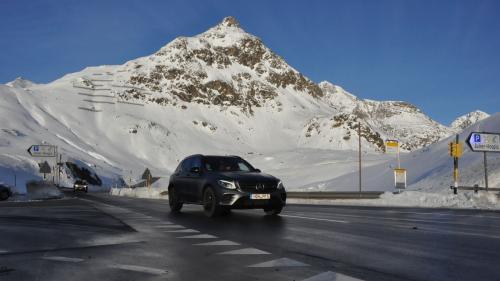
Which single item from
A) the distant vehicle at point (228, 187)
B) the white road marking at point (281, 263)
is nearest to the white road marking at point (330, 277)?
the white road marking at point (281, 263)

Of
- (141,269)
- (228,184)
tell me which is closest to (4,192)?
(228,184)

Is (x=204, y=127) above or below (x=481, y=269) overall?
above

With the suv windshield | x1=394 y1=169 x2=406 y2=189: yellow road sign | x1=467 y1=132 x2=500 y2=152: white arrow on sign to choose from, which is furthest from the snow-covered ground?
the suv windshield

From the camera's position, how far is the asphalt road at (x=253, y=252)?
5285 millimetres

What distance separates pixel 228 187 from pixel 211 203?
2.46 feet

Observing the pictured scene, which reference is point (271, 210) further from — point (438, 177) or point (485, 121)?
point (485, 121)

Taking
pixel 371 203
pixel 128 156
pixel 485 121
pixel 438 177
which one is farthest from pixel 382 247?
pixel 128 156

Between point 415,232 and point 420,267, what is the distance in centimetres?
360

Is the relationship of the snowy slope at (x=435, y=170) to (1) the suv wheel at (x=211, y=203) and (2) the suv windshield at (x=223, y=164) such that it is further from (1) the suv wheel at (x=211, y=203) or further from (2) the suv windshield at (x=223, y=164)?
(1) the suv wheel at (x=211, y=203)

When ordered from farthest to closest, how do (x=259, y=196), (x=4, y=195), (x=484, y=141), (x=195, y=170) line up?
(x=4, y=195), (x=484, y=141), (x=195, y=170), (x=259, y=196)

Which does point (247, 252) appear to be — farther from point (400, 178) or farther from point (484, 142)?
point (484, 142)

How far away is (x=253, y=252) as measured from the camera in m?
6.79

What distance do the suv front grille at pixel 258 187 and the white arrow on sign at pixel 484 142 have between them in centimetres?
2020

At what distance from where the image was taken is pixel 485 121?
54.6 metres
